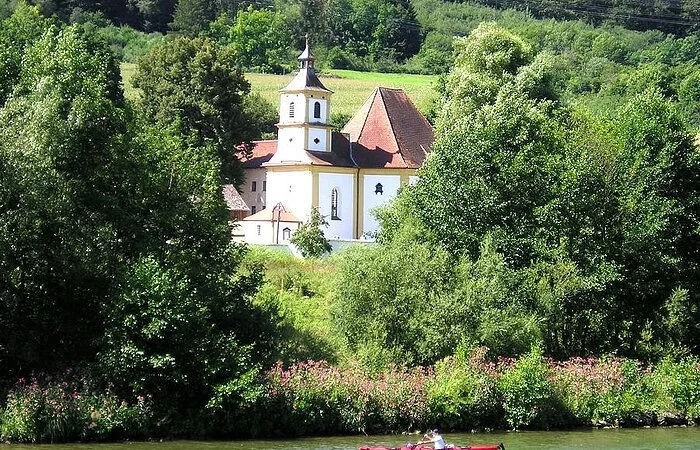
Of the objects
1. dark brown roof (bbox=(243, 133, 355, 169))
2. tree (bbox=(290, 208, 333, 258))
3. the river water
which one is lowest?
the river water

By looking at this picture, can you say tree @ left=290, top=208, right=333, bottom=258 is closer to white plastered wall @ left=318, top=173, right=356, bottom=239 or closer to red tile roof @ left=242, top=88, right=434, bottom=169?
white plastered wall @ left=318, top=173, right=356, bottom=239

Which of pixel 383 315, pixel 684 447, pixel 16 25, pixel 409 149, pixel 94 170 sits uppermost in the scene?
pixel 16 25

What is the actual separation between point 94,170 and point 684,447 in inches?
691

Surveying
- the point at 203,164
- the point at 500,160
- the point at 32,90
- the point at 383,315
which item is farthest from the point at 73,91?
the point at 500,160

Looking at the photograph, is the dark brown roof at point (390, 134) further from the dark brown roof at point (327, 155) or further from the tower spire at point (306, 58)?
the tower spire at point (306, 58)

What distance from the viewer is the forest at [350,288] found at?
35.6 meters

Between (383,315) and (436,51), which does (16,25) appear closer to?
(383,315)

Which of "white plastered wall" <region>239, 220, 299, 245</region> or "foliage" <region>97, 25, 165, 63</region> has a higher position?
"foliage" <region>97, 25, 165, 63</region>

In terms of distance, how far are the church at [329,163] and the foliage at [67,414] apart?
143 feet

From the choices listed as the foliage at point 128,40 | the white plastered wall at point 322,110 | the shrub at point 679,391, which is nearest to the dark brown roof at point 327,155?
the white plastered wall at point 322,110

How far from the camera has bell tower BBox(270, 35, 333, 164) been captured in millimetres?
80688

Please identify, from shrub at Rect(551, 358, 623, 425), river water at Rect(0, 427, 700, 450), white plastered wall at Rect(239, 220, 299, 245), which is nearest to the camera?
river water at Rect(0, 427, 700, 450)

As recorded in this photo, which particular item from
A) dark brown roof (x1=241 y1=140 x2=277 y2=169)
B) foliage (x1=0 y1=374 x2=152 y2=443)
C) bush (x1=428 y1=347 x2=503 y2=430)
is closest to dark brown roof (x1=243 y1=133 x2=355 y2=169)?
dark brown roof (x1=241 y1=140 x2=277 y2=169)

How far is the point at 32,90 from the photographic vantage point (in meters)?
38.2
